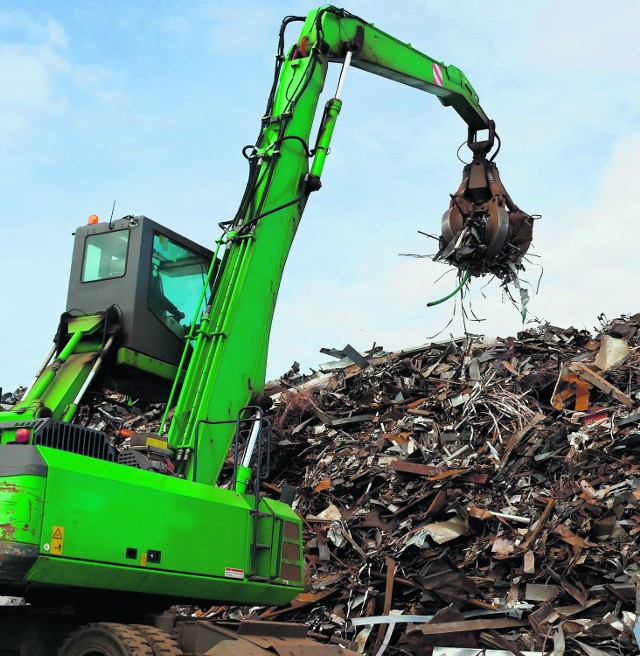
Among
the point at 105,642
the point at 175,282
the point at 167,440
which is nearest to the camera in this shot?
the point at 105,642

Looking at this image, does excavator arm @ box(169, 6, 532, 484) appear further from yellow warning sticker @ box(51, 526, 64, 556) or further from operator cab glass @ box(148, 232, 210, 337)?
yellow warning sticker @ box(51, 526, 64, 556)

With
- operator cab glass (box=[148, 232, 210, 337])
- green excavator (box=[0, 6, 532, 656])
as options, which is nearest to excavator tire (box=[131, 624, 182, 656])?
green excavator (box=[0, 6, 532, 656])

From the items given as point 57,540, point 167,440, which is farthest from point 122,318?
point 57,540

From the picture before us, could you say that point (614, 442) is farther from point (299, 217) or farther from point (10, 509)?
point (10, 509)

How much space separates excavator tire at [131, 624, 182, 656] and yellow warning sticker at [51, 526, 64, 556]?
1017 millimetres

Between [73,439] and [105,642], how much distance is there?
1.37 m

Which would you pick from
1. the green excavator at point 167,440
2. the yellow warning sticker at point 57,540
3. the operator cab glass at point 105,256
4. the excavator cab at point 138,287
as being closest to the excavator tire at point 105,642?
the green excavator at point 167,440

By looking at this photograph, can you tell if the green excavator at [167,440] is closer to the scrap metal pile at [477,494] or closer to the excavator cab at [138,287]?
the excavator cab at [138,287]

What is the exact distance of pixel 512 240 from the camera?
11.4 metres

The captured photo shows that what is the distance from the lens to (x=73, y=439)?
20.0 ft

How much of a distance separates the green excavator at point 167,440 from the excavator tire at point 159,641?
1cm

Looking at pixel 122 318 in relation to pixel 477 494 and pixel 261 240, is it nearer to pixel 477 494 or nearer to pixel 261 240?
pixel 261 240

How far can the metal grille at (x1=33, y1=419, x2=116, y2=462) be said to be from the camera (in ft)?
19.4

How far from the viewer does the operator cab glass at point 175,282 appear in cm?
762
